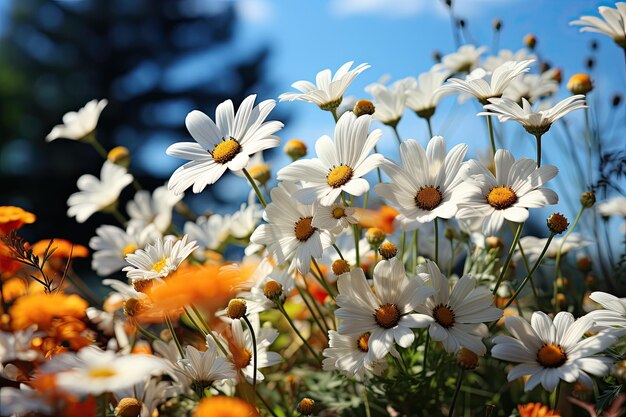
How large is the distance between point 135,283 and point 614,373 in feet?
1.43

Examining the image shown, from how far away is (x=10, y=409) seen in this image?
0.38 metres

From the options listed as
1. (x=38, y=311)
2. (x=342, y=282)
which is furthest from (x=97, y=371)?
(x=342, y=282)

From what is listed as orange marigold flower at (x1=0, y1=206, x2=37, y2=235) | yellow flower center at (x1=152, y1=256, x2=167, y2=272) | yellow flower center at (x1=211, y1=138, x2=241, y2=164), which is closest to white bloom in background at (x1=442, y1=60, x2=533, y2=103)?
yellow flower center at (x1=211, y1=138, x2=241, y2=164)

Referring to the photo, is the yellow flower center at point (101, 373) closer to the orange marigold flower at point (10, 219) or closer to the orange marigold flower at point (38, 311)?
the orange marigold flower at point (38, 311)

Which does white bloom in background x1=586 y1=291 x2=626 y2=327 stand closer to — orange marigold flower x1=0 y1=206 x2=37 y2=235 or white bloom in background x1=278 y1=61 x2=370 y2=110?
white bloom in background x1=278 y1=61 x2=370 y2=110

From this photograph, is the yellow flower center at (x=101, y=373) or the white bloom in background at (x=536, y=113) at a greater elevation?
the white bloom in background at (x=536, y=113)

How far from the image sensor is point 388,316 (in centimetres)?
59

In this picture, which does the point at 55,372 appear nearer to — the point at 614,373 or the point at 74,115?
the point at 614,373

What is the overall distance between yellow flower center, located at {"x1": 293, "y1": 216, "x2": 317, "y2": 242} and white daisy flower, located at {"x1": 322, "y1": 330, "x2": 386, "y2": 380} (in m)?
0.10

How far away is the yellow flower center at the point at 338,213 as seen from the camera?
60cm

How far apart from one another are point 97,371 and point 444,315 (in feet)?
1.05

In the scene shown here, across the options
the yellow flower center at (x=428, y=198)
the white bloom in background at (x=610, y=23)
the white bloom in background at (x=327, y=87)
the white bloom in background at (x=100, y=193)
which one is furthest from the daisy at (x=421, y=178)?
the white bloom in background at (x=100, y=193)

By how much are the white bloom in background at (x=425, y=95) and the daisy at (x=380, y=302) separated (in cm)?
32

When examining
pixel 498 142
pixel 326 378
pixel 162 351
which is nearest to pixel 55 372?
pixel 162 351
